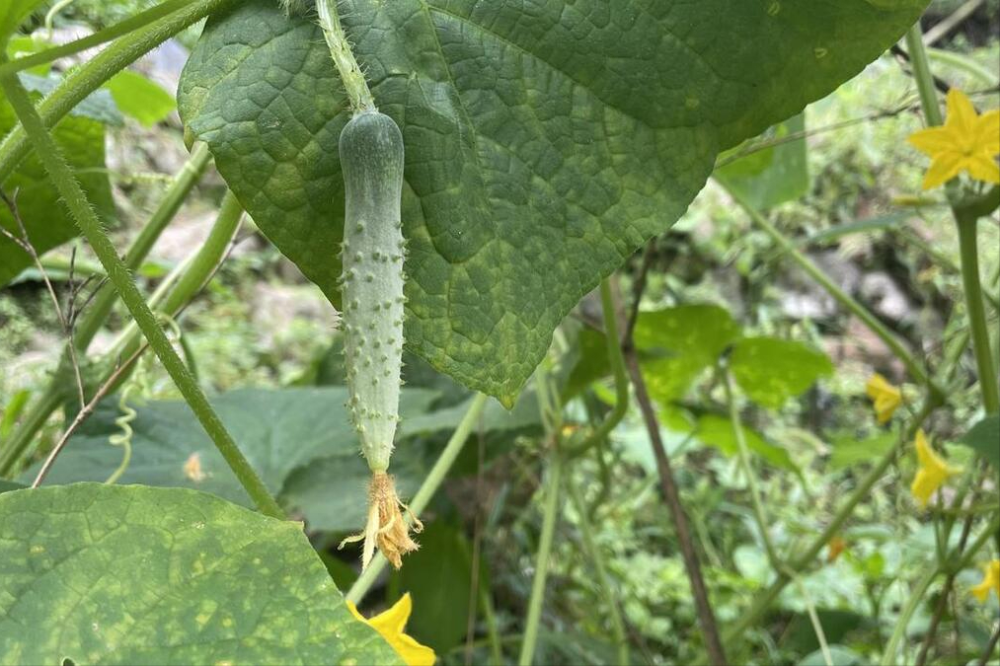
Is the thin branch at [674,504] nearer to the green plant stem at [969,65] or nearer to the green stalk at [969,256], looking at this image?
the green stalk at [969,256]

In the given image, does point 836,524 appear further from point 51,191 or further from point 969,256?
point 51,191

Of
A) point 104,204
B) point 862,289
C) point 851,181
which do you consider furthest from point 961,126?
point 862,289

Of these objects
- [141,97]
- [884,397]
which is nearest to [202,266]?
[141,97]

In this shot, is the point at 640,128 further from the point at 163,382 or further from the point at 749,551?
the point at 749,551

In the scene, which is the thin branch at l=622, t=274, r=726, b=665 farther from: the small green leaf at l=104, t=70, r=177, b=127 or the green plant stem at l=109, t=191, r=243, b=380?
the small green leaf at l=104, t=70, r=177, b=127

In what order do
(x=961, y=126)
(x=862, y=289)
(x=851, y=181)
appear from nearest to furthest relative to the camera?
1. (x=961, y=126)
2. (x=851, y=181)
3. (x=862, y=289)

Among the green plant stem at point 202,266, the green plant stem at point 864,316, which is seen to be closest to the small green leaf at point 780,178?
the green plant stem at point 864,316

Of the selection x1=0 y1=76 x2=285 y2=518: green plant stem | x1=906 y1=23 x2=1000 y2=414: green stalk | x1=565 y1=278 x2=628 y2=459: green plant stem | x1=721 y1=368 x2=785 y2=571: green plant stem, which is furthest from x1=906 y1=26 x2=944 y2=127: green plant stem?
x1=0 y1=76 x2=285 y2=518: green plant stem
